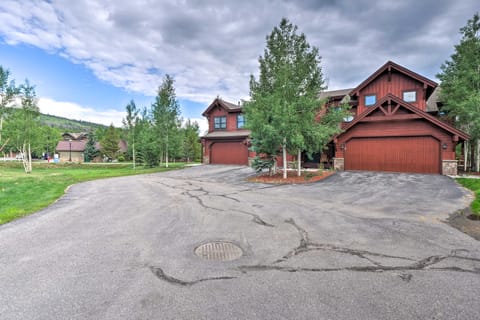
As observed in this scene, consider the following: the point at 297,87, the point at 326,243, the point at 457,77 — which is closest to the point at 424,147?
the point at 457,77

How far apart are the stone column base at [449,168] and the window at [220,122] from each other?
19313 mm

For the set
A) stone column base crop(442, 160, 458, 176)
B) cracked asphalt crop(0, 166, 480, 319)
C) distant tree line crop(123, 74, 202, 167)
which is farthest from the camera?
distant tree line crop(123, 74, 202, 167)

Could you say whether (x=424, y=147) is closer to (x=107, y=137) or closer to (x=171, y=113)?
(x=171, y=113)

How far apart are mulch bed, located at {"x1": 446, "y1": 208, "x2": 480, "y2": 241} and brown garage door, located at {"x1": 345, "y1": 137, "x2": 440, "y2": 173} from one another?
10445 millimetres

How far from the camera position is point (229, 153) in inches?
981

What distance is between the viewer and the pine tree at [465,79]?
15.7 m

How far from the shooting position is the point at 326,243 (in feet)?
15.2

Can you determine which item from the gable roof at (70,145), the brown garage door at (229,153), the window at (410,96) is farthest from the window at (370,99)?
the gable roof at (70,145)

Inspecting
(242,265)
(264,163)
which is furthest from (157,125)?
(242,265)

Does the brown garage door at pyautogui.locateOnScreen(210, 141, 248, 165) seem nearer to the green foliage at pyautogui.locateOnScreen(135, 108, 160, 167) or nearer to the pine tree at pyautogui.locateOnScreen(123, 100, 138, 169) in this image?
the green foliage at pyautogui.locateOnScreen(135, 108, 160, 167)

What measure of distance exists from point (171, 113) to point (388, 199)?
23.2m

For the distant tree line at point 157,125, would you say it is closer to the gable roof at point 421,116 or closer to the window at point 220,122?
the window at point 220,122

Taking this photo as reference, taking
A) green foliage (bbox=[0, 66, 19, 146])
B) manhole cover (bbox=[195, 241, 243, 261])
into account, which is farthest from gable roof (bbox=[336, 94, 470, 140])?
green foliage (bbox=[0, 66, 19, 146])

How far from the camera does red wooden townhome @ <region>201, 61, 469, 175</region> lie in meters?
15.5
